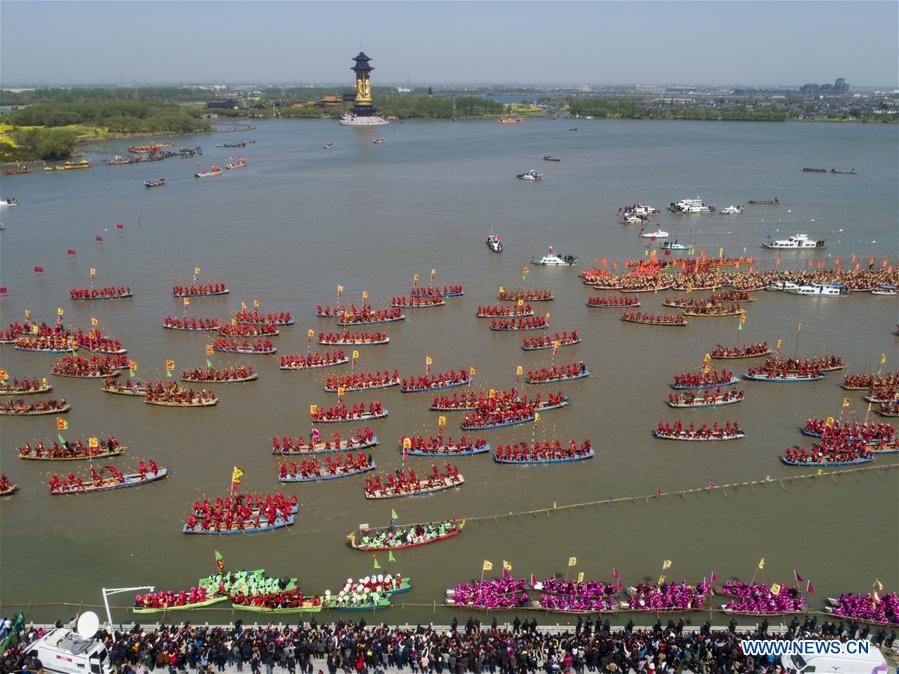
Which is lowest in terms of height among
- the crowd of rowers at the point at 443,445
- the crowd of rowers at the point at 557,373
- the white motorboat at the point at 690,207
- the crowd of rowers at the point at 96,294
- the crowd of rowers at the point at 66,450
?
the crowd of rowers at the point at 66,450

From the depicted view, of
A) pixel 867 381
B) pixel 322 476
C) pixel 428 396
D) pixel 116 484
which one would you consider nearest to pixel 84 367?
pixel 116 484

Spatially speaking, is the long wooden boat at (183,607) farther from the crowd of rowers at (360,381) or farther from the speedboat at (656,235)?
the speedboat at (656,235)

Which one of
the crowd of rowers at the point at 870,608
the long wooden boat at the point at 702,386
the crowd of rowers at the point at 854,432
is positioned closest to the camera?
the crowd of rowers at the point at 870,608

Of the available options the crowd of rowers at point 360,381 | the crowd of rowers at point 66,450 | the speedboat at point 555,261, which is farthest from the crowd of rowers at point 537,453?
the speedboat at point 555,261

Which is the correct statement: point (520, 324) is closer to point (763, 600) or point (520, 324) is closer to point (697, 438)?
point (697, 438)

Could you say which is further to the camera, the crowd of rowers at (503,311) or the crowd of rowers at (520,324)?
the crowd of rowers at (503,311)

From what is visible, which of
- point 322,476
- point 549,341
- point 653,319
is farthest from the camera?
point 653,319
